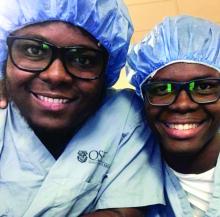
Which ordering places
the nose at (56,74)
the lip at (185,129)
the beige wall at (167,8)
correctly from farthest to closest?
the beige wall at (167,8)
the lip at (185,129)
the nose at (56,74)

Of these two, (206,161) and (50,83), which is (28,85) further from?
(206,161)

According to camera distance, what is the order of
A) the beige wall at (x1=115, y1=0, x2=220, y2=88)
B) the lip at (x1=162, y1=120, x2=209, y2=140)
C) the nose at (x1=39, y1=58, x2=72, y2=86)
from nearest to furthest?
the nose at (x1=39, y1=58, x2=72, y2=86)
the lip at (x1=162, y1=120, x2=209, y2=140)
the beige wall at (x1=115, y1=0, x2=220, y2=88)

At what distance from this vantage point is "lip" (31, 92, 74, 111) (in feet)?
3.53

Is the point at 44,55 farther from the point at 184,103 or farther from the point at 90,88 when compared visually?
the point at 184,103

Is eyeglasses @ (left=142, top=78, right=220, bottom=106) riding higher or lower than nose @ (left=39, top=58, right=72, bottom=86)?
lower

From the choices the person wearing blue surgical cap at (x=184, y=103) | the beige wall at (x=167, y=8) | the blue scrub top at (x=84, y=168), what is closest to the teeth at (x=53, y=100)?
the blue scrub top at (x=84, y=168)

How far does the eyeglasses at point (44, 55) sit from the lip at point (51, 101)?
0.08 m

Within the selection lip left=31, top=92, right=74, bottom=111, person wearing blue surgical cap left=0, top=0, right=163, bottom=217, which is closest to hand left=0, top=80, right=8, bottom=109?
person wearing blue surgical cap left=0, top=0, right=163, bottom=217

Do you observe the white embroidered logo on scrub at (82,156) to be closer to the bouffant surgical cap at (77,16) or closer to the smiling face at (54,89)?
the smiling face at (54,89)

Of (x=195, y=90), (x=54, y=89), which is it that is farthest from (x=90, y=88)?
(x=195, y=90)

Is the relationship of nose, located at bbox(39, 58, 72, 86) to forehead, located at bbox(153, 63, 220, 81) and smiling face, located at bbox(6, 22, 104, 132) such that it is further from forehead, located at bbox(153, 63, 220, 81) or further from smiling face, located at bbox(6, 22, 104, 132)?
forehead, located at bbox(153, 63, 220, 81)

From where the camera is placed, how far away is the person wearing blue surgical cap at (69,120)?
1050 millimetres

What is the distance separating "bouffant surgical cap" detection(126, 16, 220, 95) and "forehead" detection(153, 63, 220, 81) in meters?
0.01

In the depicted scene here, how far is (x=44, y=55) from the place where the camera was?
3.41 ft
